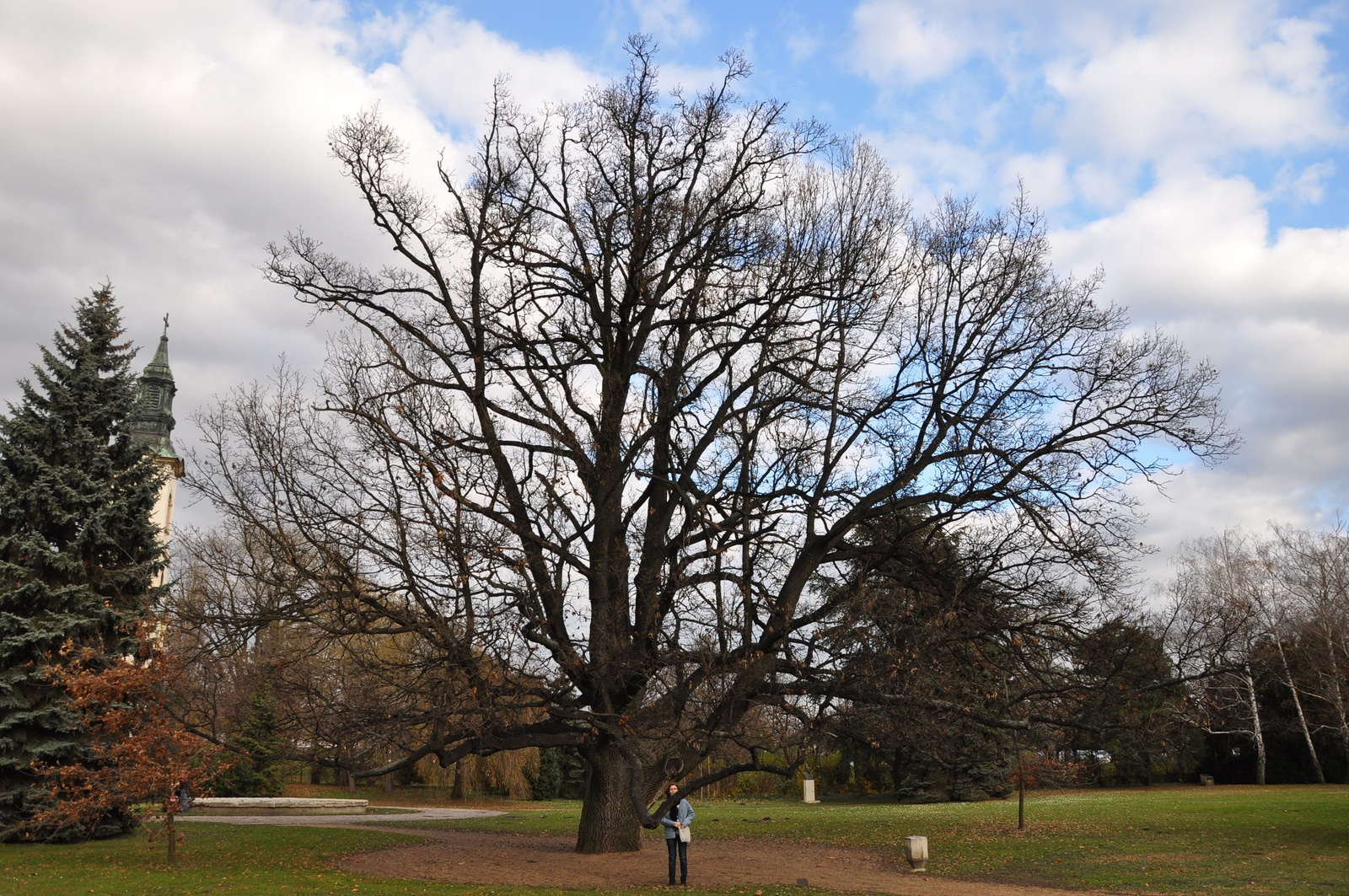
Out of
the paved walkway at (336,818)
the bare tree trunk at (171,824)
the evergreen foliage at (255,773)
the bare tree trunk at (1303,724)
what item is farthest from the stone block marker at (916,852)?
the bare tree trunk at (1303,724)

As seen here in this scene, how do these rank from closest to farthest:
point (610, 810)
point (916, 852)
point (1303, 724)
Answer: point (916, 852) → point (610, 810) → point (1303, 724)

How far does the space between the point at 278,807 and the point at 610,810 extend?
16771 millimetres

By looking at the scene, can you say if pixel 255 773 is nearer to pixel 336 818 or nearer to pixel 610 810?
pixel 336 818

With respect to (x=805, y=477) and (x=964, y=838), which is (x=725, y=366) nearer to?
(x=805, y=477)

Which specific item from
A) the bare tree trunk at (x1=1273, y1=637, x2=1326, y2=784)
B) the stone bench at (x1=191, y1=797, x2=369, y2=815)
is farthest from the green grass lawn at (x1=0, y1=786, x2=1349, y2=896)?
the bare tree trunk at (x1=1273, y1=637, x2=1326, y2=784)

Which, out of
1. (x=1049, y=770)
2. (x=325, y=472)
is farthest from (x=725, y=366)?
(x=1049, y=770)

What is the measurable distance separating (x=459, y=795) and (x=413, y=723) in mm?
27882

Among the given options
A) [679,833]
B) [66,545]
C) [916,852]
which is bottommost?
[916,852]

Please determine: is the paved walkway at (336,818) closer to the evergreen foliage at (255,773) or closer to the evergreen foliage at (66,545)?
the evergreen foliage at (255,773)

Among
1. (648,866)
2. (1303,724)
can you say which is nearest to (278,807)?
(648,866)

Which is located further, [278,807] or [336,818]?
[278,807]

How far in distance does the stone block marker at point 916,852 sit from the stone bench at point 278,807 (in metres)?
19.0

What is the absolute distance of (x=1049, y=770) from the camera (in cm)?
2780

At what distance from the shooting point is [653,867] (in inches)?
607
